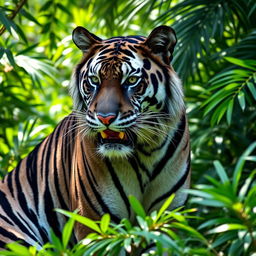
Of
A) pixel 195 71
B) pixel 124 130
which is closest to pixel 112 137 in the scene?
pixel 124 130

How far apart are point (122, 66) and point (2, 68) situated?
248 cm

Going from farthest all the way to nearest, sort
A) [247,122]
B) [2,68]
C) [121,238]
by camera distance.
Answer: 1. [247,122]
2. [2,68]
3. [121,238]

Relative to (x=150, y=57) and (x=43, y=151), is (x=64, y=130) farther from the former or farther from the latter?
(x=150, y=57)

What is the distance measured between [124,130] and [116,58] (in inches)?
19.0

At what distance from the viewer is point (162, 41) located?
16.1ft

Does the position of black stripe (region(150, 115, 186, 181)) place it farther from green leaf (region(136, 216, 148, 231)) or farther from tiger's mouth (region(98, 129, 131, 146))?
green leaf (region(136, 216, 148, 231))

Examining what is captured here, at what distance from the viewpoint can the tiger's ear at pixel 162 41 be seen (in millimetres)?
4875

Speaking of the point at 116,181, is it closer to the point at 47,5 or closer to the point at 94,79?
the point at 94,79

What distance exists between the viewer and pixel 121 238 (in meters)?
3.99

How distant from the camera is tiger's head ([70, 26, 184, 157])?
183 inches

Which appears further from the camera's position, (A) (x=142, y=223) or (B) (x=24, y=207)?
(B) (x=24, y=207)

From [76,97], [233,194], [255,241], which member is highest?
[76,97]

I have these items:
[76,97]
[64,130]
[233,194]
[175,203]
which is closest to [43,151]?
[64,130]

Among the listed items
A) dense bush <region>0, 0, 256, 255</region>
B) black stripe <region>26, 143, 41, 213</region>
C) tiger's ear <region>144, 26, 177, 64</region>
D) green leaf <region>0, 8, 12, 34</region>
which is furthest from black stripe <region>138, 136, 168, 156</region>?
green leaf <region>0, 8, 12, 34</region>
